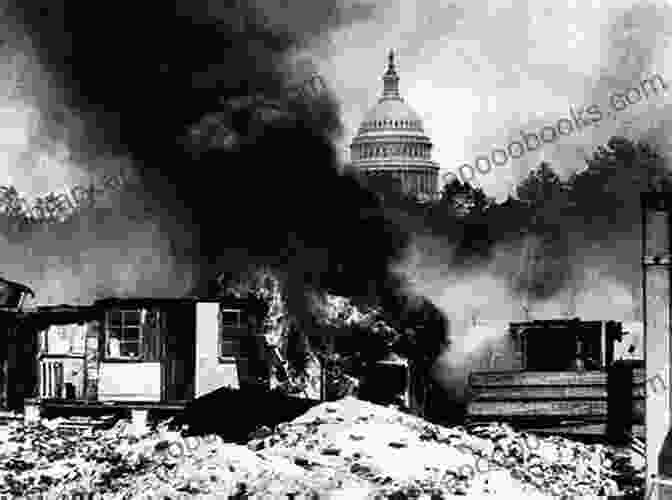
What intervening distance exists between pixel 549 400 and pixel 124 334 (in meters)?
9.46

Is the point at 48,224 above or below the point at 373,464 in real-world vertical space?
above

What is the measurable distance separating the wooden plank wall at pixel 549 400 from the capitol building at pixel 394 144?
88927 mm

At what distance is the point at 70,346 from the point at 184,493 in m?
12.2

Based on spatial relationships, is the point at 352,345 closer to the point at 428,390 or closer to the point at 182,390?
the point at 428,390

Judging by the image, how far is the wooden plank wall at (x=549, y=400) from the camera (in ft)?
81.4

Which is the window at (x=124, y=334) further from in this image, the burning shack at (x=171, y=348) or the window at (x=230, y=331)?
the window at (x=230, y=331)

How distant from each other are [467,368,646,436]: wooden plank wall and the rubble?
2.80 feet

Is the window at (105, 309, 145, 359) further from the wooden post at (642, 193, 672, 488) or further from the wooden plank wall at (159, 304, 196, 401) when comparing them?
the wooden post at (642, 193, 672, 488)

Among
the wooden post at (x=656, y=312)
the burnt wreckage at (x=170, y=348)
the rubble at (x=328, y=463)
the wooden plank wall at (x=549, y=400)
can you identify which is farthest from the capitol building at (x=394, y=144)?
the wooden post at (x=656, y=312)

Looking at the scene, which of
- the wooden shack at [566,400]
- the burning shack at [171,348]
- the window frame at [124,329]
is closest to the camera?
the wooden shack at [566,400]

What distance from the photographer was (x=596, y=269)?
2798 inches

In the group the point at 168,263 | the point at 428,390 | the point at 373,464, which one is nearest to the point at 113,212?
the point at 168,263

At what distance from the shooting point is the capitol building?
119 m

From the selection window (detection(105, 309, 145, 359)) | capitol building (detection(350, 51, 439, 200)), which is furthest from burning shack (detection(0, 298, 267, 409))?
capitol building (detection(350, 51, 439, 200))
